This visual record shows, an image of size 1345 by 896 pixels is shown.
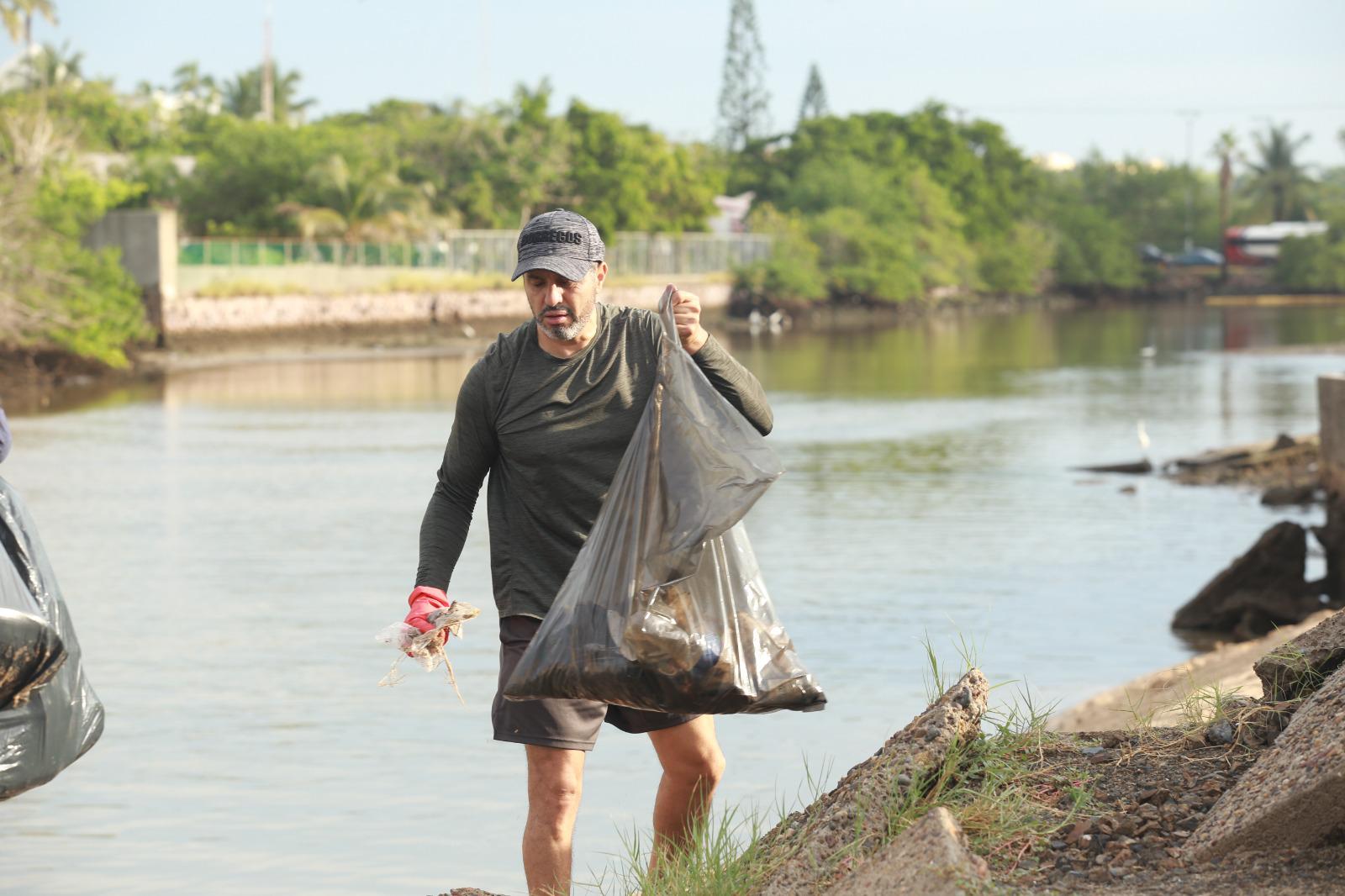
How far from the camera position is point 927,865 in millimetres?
2922

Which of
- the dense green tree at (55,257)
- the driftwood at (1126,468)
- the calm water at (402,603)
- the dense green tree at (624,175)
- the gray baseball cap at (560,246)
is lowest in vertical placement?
the calm water at (402,603)

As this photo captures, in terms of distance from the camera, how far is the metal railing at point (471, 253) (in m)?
46.7

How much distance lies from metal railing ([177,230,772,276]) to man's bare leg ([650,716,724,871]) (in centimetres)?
4234

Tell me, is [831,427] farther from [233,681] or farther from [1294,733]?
[1294,733]

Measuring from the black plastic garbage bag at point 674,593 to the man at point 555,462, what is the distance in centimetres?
16

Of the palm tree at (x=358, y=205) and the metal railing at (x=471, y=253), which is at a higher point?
the palm tree at (x=358, y=205)

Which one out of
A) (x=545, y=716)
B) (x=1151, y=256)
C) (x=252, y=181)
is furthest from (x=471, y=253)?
(x=1151, y=256)

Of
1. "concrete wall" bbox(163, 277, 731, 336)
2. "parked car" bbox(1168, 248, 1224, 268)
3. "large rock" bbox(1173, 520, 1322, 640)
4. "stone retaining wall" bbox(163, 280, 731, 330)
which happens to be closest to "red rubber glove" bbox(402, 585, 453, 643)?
"large rock" bbox(1173, 520, 1322, 640)

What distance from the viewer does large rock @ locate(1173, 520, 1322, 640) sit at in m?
11.4

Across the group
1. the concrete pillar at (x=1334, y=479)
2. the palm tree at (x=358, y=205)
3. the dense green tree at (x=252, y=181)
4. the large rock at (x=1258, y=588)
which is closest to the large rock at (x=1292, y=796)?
the large rock at (x=1258, y=588)

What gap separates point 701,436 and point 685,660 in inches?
19.4

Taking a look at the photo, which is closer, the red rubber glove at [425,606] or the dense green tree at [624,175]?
the red rubber glove at [425,606]

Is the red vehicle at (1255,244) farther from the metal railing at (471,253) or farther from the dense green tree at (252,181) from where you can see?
the dense green tree at (252,181)

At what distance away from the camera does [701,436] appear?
3789 millimetres
